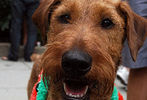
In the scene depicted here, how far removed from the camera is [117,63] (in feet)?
8.86

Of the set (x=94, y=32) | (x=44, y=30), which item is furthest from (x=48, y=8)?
(x=94, y=32)

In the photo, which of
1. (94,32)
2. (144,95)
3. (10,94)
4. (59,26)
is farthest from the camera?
(10,94)

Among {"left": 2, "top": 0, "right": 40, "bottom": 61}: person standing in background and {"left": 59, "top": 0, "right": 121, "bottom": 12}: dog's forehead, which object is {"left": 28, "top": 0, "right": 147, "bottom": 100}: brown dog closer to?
{"left": 59, "top": 0, "right": 121, "bottom": 12}: dog's forehead

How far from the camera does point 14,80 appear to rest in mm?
5488

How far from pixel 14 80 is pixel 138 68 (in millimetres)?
3157

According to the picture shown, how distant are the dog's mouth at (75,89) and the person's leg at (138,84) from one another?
1.01 metres

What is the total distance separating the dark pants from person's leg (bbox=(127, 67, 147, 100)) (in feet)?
15.3

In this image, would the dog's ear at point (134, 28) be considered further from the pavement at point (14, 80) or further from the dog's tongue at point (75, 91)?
the pavement at point (14, 80)

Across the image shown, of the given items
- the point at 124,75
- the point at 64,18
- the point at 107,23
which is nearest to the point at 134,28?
the point at 107,23

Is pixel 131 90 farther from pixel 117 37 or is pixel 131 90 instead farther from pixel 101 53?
pixel 101 53

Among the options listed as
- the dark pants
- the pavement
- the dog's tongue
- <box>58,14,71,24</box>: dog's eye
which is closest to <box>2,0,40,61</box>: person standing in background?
the dark pants

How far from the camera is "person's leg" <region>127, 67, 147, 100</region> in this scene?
10.1 ft

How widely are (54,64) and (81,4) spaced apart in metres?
0.78

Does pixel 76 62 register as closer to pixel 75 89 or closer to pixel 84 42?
→ pixel 84 42
